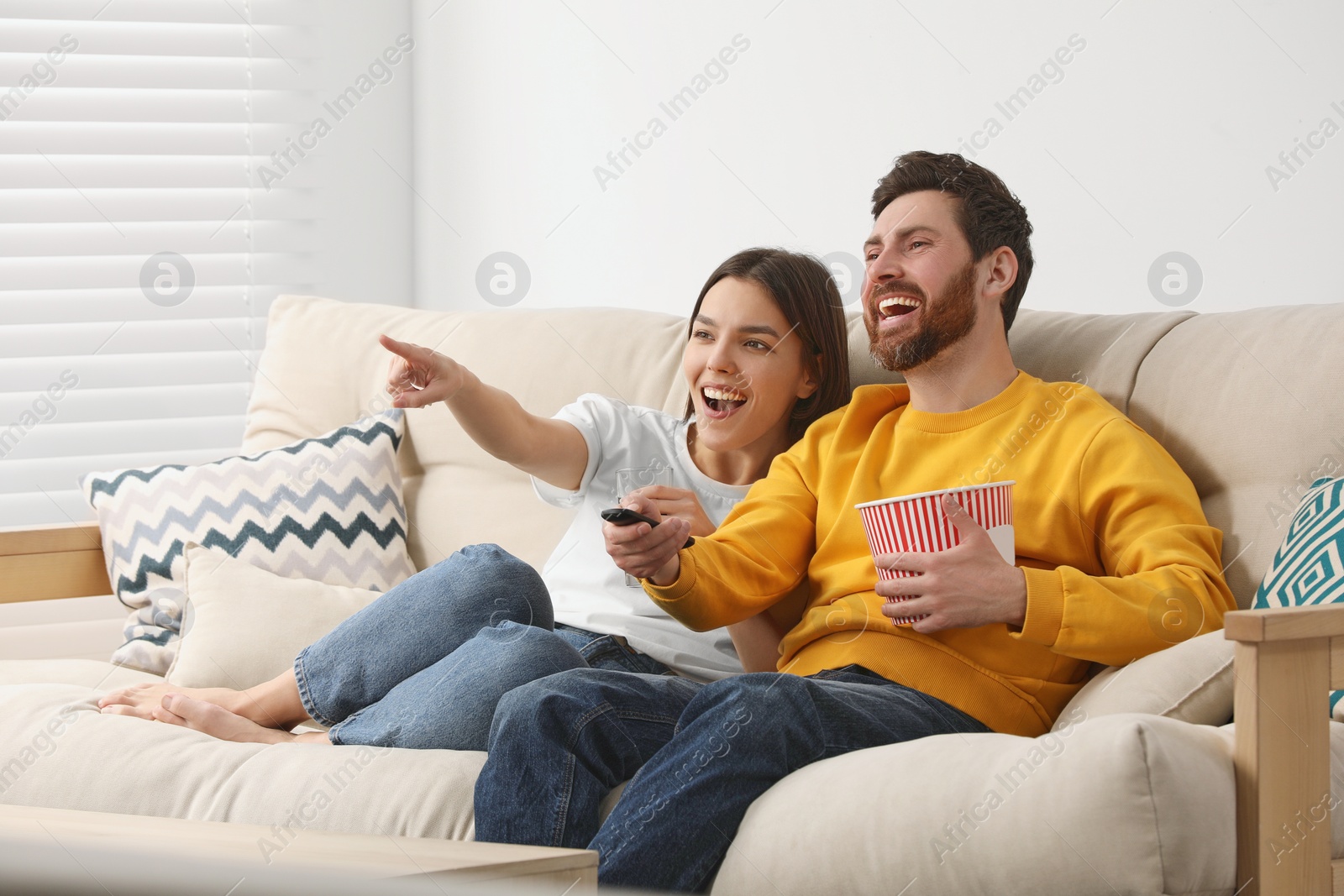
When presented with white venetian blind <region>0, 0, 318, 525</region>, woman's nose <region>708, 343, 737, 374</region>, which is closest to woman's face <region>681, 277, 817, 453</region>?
woman's nose <region>708, 343, 737, 374</region>

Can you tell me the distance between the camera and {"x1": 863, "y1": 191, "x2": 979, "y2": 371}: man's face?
1.35 metres

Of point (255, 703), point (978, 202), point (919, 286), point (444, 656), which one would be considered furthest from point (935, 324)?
point (255, 703)

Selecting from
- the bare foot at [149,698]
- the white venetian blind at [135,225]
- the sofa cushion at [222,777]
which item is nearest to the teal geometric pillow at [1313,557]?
the sofa cushion at [222,777]

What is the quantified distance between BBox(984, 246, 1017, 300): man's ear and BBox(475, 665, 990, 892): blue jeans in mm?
541

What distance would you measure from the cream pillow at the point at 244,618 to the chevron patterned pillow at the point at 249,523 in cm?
6

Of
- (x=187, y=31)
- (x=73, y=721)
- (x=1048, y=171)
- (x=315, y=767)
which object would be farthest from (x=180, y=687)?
(x=187, y=31)

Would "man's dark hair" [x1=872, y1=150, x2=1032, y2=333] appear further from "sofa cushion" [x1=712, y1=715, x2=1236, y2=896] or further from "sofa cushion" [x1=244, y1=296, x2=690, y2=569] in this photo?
"sofa cushion" [x1=712, y1=715, x2=1236, y2=896]

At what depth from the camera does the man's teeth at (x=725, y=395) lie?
1.52 metres

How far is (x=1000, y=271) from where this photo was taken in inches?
55.2

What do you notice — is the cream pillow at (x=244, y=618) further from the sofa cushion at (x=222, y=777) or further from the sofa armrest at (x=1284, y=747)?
the sofa armrest at (x=1284, y=747)

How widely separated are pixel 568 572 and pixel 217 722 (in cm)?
50

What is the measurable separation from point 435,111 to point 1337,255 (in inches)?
89.3

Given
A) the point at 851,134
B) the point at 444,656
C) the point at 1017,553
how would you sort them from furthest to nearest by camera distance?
the point at 851,134 → the point at 444,656 → the point at 1017,553

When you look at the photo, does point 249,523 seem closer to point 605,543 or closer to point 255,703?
point 255,703
